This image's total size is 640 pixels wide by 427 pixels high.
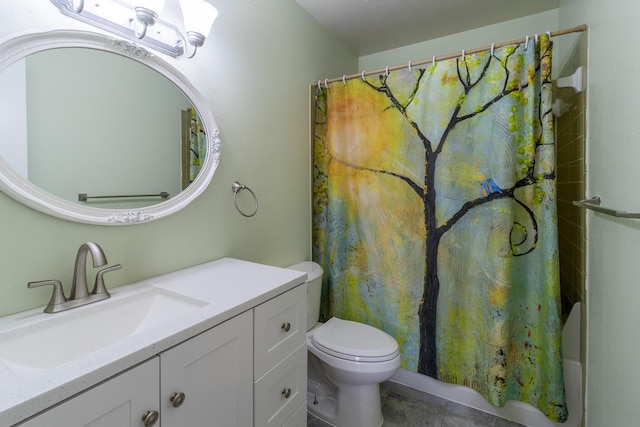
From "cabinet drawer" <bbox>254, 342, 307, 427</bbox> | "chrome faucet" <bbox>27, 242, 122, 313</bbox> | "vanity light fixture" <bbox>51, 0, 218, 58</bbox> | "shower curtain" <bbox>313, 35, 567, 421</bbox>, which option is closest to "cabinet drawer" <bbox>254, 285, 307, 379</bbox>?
"cabinet drawer" <bbox>254, 342, 307, 427</bbox>

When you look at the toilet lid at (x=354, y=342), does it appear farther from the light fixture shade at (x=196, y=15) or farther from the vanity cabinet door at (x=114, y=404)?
the light fixture shade at (x=196, y=15)

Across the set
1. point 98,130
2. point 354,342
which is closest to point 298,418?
point 354,342

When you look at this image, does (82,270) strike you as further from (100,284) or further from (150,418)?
(150,418)

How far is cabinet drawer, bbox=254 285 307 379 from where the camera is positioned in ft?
3.25

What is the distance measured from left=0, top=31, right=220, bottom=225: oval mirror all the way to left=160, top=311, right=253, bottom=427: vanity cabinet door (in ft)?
1.90

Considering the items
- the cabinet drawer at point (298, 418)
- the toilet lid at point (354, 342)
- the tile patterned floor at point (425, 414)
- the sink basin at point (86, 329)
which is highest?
the sink basin at point (86, 329)

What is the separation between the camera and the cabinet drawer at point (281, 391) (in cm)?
102

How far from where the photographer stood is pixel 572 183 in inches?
67.1

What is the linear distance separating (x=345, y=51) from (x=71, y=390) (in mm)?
2560

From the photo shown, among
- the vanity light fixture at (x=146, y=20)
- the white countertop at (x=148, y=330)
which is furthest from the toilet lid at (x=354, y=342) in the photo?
the vanity light fixture at (x=146, y=20)

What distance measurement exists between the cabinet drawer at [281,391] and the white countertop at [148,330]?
29 cm

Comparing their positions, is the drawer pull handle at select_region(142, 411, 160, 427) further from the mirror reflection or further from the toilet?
the toilet

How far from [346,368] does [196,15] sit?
1.70 metres

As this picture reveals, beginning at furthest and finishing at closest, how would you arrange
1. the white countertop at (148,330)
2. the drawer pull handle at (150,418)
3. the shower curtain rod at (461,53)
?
the shower curtain rod at (461,53), the drawer pull handle at (150,418), the white countertop at (148,330)
